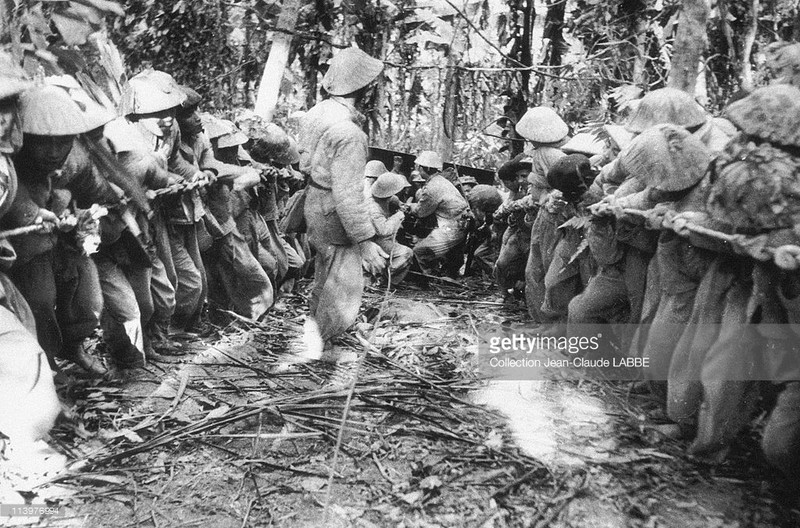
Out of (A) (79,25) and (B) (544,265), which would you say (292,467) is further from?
(B) (544,265)

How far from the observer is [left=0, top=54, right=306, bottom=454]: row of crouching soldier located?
3.45 meters

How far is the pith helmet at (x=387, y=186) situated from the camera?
355 inches

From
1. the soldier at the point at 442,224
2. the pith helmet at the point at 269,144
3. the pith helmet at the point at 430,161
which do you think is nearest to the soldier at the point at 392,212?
the soldier at the point at 442,224

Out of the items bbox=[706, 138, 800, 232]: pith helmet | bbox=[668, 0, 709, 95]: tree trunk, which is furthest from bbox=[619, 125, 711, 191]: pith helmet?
bbox=[668, 0, 709, 95]: tree trunk

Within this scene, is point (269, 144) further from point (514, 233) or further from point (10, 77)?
point (10, 77)

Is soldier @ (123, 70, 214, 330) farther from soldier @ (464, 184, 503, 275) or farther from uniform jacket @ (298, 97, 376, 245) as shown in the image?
soldier @ (464, 184, 503, 275)

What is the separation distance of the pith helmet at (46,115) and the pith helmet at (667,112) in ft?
12.2

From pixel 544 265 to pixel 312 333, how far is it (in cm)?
232

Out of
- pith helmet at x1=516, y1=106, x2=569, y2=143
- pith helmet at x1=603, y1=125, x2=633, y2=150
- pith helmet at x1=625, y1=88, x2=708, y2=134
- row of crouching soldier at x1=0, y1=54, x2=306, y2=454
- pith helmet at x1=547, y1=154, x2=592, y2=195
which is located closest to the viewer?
row of crouching soldier at x1=0, y1=54, x2=306, y2=454

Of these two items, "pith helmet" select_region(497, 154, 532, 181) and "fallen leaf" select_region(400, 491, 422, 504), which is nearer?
"fallen leaf" select_region(400, 491, 422, 504)

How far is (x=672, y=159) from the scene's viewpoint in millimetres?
4141

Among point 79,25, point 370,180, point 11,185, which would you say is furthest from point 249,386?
point 370,180

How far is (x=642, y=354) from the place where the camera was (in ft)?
15.6

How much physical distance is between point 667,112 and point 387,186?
4667 millimetres
